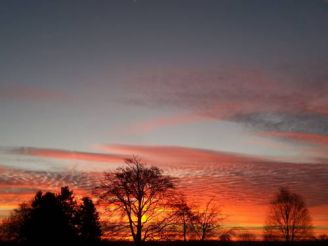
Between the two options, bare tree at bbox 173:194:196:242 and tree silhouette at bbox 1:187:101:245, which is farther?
tree silhouette at bbox 1:187:101:245

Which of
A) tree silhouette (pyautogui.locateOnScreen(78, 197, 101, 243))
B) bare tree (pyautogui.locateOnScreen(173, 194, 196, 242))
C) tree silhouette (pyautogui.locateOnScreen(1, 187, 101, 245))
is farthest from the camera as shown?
tree silhouette (pyautogui.locateOnScreen(78, 197, 101, 243))

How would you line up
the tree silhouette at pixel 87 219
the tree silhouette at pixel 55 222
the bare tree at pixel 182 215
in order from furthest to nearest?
1. the tree silhouette at pixel 87 219
2. the tree silhouette at pixel 55 222
3. the bare tree at pixel 182 215

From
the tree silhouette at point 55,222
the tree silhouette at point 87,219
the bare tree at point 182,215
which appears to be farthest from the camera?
the tree silhouette at point 87,219

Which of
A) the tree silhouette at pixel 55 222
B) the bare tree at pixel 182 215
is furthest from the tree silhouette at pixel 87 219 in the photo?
the bare tree at pixel 182 215

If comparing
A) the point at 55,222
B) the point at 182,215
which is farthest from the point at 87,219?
the point at 182,215

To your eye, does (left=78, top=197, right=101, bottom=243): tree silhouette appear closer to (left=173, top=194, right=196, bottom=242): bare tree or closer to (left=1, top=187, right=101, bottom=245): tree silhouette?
(left=1, top=187, right=101, bottom=245): tree silhouette

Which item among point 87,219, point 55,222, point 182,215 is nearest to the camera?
point 182,215

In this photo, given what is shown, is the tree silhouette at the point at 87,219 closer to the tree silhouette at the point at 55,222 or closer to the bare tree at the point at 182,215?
the tree silhouette at the point at 55,222

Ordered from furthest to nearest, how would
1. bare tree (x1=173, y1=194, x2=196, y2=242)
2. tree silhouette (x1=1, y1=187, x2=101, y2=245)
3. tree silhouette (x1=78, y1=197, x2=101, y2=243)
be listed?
tree silhouette (x1=78, y1=197, x2=101, y2=243) → tree silhouette (x1=1, y1=187, x2=101, y2=245) → bare tree (x1=173, y1=194, x2=196, y2=242)

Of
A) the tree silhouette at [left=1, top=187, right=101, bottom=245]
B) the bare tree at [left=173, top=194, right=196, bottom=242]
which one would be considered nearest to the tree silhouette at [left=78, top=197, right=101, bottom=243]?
the tree silhouette at [left=1, top=187, right=101, bottom=245]

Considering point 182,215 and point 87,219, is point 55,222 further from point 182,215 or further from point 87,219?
point 182,215

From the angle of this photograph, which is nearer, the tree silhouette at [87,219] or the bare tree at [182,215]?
the bare tree at [182,215]

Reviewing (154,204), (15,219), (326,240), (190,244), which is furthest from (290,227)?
(15,219)

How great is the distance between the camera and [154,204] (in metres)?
43.6
